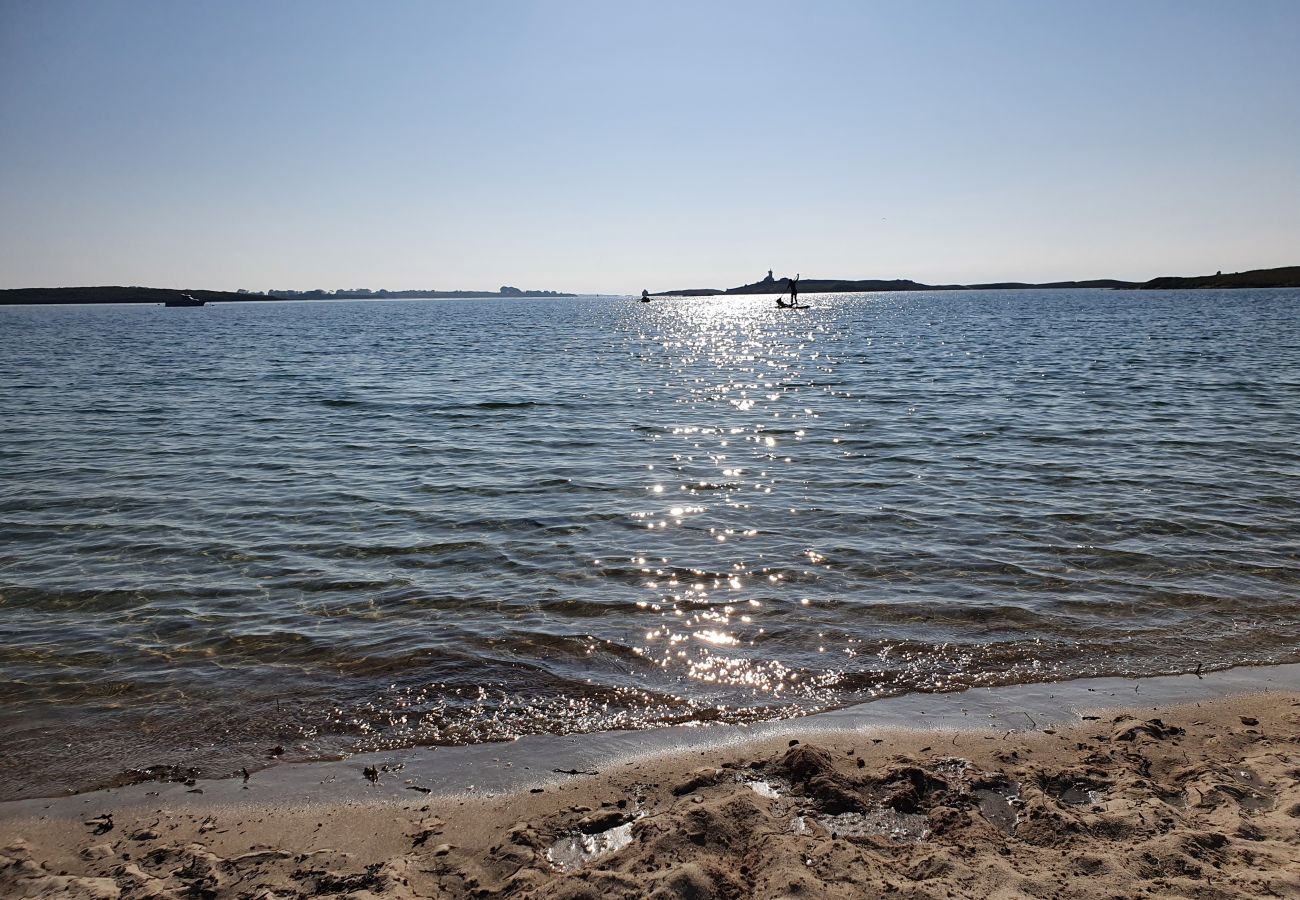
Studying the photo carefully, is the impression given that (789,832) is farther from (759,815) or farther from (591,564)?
(591,564)

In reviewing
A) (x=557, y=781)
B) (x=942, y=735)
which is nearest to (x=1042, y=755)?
(x=942, y=735)

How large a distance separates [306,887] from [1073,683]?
6019mm

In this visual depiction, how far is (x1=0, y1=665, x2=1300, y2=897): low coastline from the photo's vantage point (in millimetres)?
3990

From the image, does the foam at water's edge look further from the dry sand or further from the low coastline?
the dry sand

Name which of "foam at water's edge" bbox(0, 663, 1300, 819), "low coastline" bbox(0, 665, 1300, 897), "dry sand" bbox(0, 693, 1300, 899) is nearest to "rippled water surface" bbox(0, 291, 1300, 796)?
"foam at water's edge" bbox(0, 663, 1300, 819)

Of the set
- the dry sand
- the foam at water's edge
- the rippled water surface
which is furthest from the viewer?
the rippled water surface

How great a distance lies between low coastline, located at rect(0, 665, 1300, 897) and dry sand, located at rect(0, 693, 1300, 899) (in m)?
0.01

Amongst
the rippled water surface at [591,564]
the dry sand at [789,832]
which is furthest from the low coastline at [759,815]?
the rippled water surface at [591,564]

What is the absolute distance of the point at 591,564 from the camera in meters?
9.58

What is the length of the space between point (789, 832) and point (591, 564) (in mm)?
5456

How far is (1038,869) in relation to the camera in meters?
3.99

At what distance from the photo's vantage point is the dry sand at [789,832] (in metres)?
3.93

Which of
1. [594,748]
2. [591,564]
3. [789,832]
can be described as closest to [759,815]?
[789,832]

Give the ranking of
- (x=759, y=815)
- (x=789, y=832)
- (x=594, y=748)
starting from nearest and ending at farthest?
(x=789, y=832)
(x=759, y=815)
(x=594, y=748)
